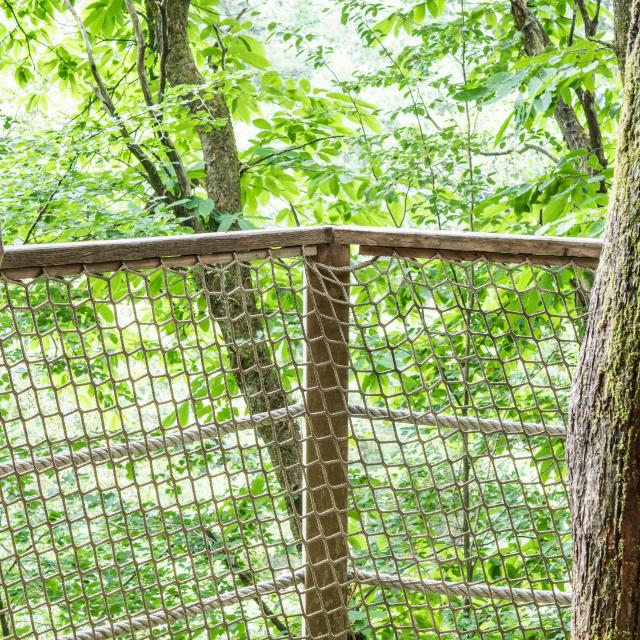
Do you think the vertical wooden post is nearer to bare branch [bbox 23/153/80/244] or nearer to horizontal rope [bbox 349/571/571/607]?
horizontal rope [bbox 349/571/571/607]

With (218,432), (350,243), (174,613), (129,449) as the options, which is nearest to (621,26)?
(350,243)

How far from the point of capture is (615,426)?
2.83 ft

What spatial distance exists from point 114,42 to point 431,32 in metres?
1.44

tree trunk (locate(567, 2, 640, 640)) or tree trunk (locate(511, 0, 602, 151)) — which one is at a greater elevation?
tree trunk (locate(511, 0, 602, 151))

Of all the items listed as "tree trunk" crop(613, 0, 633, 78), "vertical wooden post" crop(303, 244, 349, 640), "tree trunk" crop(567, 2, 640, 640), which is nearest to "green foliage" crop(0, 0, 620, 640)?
"tree trunk" crop(613, 0, 633, 78)

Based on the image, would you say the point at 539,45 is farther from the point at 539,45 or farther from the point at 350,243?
the point at 350,243

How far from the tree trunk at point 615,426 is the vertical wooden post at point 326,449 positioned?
0.61 metres

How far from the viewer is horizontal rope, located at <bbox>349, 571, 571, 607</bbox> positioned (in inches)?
60.0

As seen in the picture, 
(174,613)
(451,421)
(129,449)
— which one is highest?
(129,449)

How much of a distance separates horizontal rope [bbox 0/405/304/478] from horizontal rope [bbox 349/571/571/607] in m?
0.34

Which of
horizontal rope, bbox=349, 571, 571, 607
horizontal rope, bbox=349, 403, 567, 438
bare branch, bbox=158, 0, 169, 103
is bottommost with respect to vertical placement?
horizontal rope, bbox=349, 571, 571, 607

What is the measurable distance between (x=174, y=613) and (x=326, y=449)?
1.27 ft

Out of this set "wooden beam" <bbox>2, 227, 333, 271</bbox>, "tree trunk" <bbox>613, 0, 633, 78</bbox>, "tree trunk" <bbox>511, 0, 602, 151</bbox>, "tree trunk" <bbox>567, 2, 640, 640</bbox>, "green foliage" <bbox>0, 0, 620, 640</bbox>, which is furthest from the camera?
"tree trunk" <bbox>511, 0, 602, 151</bbox>

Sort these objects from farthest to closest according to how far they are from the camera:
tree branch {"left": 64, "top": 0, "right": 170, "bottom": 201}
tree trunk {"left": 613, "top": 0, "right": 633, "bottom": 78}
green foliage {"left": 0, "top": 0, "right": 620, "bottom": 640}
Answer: tree branch {"left": 64, "top": 0, "right": 170, "bottom": 201} < green foliage {"left": 0, "top": 0, "right": 620, "bottom": 640} < tree trunk {"left": 613, "top": 0, "right": 633, "bottom": 78}
